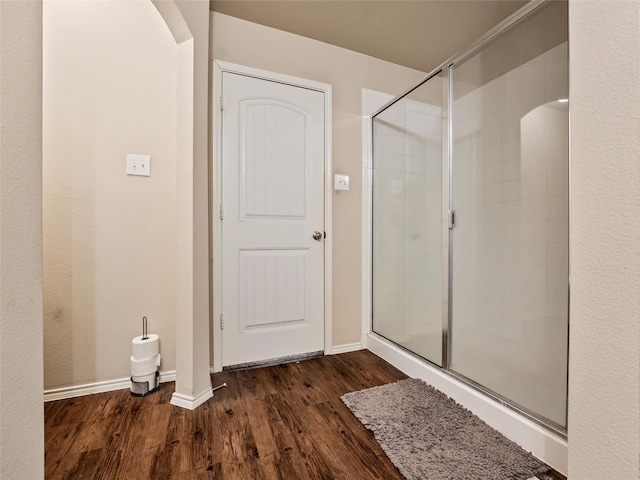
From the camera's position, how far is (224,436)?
4.32 feet

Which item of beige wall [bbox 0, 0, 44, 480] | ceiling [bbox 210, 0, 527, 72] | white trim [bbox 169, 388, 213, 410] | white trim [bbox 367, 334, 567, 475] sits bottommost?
white trim [bbox 169, 388, 213, 410]

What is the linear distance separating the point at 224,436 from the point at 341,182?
5.61 ft

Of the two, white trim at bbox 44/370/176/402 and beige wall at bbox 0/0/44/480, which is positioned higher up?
beige wall at bbox 0/0/44/480

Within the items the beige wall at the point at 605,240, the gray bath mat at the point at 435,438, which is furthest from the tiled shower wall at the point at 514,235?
the beige wall at the point at 605,240

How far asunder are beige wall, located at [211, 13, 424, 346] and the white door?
14 cm

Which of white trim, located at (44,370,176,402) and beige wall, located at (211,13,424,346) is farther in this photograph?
beige wall, located at (211,13,424,346)

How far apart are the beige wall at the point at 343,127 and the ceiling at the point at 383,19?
0.10m

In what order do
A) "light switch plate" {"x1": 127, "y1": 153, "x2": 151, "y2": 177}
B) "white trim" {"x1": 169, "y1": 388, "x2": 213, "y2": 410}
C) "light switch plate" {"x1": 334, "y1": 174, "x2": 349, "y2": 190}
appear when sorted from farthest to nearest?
1. "light switch plate" {"x1": 334, "y1": 174, "x2": 349, "y2": 190}
2. "light switch plate" {"x1": 127, "y1": 153, "x2": 151, "y2": 177}
3. "white trim" {"x1": 169, "y1": 388, "x2": 213, "y2": 410}

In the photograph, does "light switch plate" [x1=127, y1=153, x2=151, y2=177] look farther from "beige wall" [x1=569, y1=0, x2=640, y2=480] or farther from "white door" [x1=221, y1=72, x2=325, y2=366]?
"beige wall" [x1=569, y1=0, x2=640, y2=480]

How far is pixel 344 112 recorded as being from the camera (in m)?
2.31

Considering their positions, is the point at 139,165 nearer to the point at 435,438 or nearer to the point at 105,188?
the point at 105,188

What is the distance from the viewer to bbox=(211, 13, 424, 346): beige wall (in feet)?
7.06

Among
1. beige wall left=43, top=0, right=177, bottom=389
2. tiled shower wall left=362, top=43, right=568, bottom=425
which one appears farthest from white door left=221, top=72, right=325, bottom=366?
tiled shower wall left=362, top=43, right=568, bottom=425

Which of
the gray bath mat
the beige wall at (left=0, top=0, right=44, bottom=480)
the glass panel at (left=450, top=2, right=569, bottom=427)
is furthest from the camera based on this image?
the glass panel at (left=450, top=2, right=569, bottom=427)
